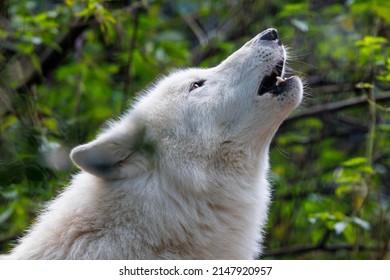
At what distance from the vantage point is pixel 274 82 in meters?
4.69

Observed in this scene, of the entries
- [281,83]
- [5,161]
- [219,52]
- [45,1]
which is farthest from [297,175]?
[5,161]

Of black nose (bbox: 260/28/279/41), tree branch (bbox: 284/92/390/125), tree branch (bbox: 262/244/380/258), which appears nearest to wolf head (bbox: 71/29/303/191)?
black nose (bbox: 260/28/279/41)

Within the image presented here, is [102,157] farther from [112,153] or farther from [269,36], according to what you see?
[269,36]

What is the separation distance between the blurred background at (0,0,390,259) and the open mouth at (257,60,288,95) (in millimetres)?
1626

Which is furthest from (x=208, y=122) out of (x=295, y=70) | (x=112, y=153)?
(x=295, y=70)

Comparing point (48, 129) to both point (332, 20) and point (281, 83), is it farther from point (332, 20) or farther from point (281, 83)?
point (332, 20)

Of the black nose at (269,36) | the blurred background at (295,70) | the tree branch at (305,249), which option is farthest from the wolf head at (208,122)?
the tree branch at (305,249)

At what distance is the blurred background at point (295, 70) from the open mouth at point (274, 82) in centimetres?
163

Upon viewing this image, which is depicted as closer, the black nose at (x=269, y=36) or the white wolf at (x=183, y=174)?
the white wolf at (x=183, y=174)

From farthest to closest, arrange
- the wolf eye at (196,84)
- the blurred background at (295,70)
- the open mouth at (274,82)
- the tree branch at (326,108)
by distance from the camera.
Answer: the tree branch at (326,108) < the blurred background at (295,70) < the wolf eye at (196,84) < the open mouth at (274,82)

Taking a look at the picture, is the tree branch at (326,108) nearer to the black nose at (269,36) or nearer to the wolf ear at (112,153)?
the black nose at (269,36)

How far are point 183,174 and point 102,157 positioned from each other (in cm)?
48

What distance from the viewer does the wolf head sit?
4.34 meters

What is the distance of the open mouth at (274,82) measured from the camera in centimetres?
461
